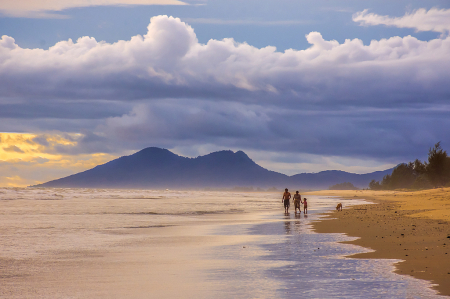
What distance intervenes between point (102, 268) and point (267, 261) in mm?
4408

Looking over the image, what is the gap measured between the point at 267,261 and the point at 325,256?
1.89 metres

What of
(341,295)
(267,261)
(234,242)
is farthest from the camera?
(234,242)

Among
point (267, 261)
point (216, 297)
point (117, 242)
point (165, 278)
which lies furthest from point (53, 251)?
point (216, 297)

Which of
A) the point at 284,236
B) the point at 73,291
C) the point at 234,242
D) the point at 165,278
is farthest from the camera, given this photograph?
the point at 284,236

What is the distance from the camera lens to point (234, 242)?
1708 cm

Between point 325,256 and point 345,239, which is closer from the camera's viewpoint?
point 325,256

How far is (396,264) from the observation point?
11414 millimetres

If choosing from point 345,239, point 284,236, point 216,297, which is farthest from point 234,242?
point 216,297

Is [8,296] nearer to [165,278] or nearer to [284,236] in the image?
[165,278]

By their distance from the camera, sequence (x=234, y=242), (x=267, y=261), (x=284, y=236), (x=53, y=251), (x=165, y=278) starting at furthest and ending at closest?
(x=284, y=236), (x=234, y=242), (x=53, y=251), (x=267, y=261), (x=165, y=278)

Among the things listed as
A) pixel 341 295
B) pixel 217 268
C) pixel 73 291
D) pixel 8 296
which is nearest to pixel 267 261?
pixel 217 268

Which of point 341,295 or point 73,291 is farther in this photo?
point 73,291

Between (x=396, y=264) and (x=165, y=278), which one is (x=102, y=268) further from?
(x=396, y=264)

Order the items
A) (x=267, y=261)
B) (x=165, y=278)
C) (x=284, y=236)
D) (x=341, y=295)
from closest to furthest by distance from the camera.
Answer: (x=341, y=295) → (x=165, y=278) → (x=267, y=261) → (x=284, y=236)
